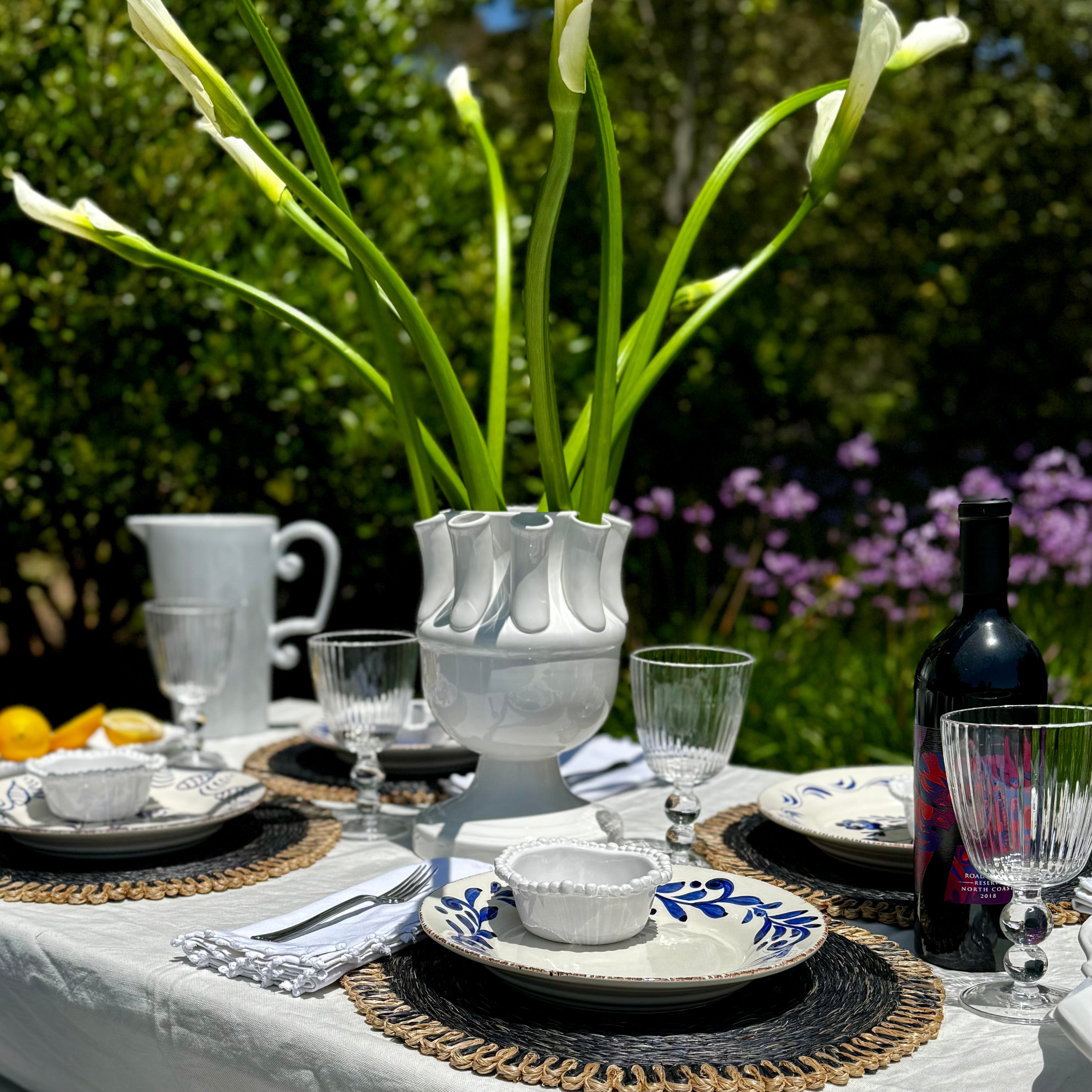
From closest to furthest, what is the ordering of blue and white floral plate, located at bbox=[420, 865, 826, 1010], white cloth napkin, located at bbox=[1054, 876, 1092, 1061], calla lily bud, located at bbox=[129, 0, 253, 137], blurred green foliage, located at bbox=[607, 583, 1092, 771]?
1. white cloth napkin, located at bbox=[1054, 876, 1092, 1061]
2. blue and white floral plate, located at bbox=[420, 865, 826, 1010]
3. calla lily bud, located at bbox=[129, 0, 253, 137]
4. blurred green foliage, located at bbox=[607, 583, 1092, 771]

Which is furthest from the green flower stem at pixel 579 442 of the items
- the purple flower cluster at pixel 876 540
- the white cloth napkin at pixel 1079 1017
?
the purple flower cluster at pixel 876 540

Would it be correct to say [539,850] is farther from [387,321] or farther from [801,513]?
[801,513]

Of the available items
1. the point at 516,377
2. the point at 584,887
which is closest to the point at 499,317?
the point at 584,887

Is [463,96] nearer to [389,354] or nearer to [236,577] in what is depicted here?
[389,354]

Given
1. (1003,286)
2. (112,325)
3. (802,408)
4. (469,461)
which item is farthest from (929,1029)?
(1003,286)

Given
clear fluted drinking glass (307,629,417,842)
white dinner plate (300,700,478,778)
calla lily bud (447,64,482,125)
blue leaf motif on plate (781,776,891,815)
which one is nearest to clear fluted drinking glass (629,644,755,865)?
blue leaf motif on plate (781,776,891,815)

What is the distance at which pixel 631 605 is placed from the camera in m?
4.17

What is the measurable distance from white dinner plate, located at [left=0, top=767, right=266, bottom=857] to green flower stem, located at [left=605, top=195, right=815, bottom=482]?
571 mm

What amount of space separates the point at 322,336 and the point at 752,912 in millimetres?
794

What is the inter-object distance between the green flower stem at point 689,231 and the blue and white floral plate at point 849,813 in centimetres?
51

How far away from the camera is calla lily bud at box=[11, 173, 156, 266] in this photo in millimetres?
1297

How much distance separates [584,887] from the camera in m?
0.94

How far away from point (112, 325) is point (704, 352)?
2.47 meters

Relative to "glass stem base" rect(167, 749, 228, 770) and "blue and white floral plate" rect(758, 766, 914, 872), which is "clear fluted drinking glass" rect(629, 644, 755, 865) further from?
"glass stem base" rect(167, 749, 228, 770)
